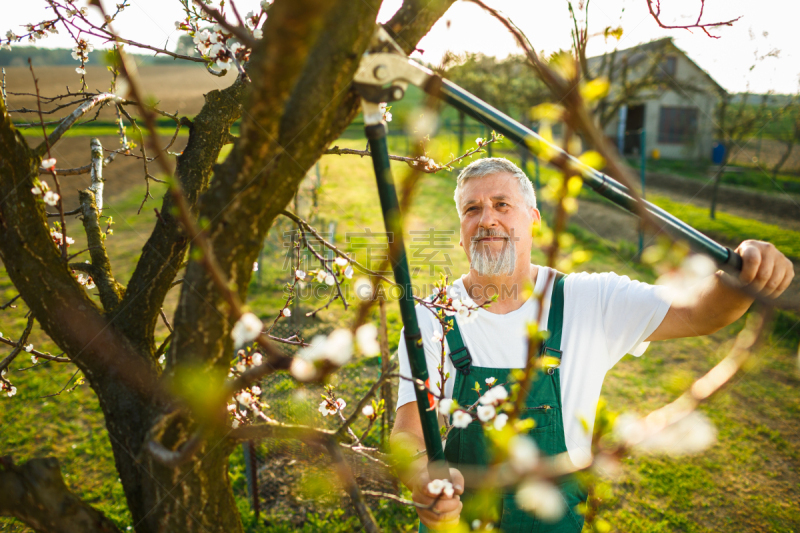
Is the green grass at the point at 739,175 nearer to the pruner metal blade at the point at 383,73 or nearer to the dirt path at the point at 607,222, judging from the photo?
the dirt path at the point at 607,222

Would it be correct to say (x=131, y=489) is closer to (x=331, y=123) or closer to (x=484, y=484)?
(x=484, y=484)

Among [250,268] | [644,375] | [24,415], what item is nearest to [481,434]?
[250,268]

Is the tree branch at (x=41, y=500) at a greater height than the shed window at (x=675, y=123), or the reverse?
the shed window at (x=675, y=123)

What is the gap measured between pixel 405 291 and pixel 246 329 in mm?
355

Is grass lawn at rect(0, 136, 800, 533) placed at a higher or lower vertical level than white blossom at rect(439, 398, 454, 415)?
lower

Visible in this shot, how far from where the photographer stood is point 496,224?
226cm

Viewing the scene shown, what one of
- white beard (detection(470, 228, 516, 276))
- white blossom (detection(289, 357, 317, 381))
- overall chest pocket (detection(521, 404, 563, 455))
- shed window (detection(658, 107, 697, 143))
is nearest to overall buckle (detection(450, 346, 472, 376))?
overall chest pocket (detection(521, 404, 563, 455))

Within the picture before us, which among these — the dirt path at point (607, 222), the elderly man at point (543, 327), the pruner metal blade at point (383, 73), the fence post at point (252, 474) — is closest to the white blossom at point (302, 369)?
the pruner metal blade at point (383, 73)

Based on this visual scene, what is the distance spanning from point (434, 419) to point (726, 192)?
1779 cm

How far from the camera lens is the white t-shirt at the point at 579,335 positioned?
1968mm

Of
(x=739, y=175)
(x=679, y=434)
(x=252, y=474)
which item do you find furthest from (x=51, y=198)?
(x=739, y=175)

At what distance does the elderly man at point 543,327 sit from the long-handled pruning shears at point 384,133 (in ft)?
2.88

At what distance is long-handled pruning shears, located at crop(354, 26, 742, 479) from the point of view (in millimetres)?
917

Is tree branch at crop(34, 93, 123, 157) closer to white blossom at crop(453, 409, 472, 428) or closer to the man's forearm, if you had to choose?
white blossom at crop(453, 409, 472, 428)
